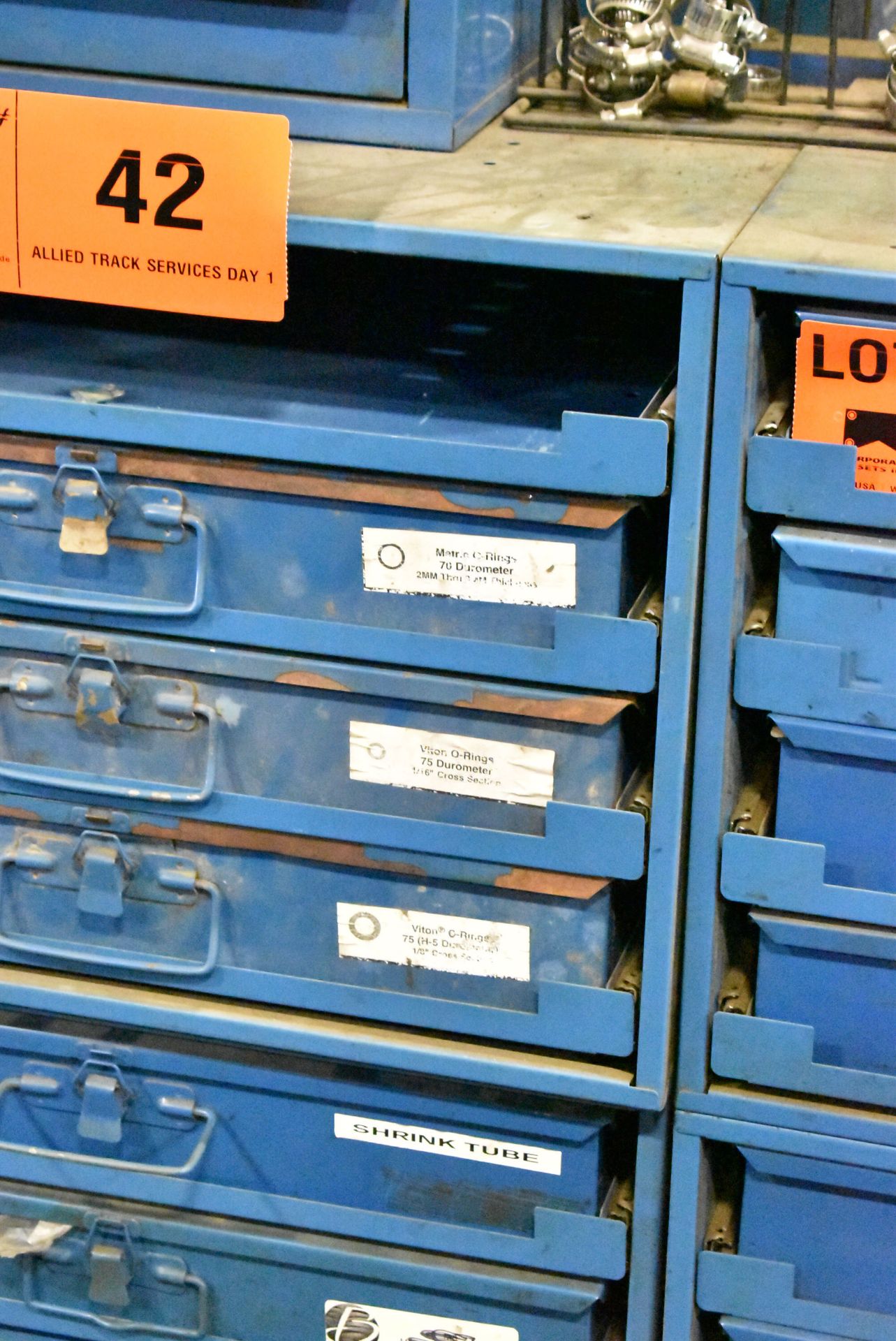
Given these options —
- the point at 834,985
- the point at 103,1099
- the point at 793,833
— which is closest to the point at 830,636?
the point at 793,833

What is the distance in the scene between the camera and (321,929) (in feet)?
3.91

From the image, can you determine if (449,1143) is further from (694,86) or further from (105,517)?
(694,86)

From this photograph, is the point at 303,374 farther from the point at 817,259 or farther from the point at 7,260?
the point at 817,259

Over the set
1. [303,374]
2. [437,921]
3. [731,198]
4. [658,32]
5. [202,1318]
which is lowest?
[202,1318]

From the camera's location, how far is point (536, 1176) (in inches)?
48.2

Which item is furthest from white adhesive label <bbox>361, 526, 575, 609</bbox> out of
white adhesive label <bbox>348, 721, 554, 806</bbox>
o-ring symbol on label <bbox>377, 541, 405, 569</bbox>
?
white adhesive label <bbox>348, 721, 554, 806</bbox>

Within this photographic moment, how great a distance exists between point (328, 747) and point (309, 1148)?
0.34 metres

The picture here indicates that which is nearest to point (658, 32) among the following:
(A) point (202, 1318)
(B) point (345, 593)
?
(B) point (345, 593)

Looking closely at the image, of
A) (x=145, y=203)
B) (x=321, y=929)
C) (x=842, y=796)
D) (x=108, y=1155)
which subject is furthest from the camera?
(x=108, y=1155)

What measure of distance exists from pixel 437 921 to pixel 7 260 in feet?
1.76

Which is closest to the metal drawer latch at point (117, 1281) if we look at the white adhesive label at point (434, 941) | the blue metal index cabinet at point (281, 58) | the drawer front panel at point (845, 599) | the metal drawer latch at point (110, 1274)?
the metal drawer latch at point (110, 1274)

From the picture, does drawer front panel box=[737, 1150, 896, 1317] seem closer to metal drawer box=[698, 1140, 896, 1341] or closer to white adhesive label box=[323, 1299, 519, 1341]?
metal drawer box=[698, 1140, 896, 1341]

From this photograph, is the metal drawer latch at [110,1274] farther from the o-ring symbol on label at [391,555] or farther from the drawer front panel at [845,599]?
the drawer front panel at [845,599]

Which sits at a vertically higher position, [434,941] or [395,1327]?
[434,941]
